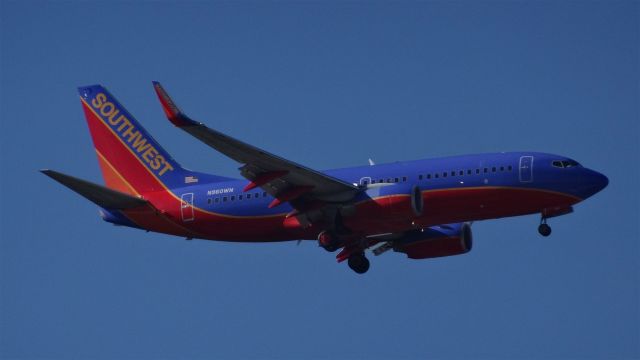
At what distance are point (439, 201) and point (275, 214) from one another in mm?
7606

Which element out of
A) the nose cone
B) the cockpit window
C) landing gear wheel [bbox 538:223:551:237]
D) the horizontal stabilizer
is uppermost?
the cockpit window

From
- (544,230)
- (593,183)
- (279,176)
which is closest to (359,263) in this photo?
(279,176)

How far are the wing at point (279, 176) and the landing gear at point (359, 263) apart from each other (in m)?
5.27

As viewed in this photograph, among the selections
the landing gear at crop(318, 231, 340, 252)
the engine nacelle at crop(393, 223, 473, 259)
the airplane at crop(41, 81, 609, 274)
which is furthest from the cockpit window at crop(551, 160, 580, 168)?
the landing gear at crop(318, 231, 340, 252)

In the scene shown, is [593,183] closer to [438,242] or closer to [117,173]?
[438,242]

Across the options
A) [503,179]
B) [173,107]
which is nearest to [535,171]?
[503,179]

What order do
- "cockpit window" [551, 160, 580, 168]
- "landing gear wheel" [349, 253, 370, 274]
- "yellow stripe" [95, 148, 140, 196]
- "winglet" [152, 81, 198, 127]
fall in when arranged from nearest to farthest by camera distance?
1. "winglet" [152, 81, 198, 127]
2. "cockpit window" [551, 160, 580, 168]
3. "landing gear wheel" [349, 253, 370, 274]
4. "yellow stripe" [95, 148, 140, 196]

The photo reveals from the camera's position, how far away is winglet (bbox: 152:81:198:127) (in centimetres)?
4125

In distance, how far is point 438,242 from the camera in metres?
53.4

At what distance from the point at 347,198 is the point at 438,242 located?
7.38m

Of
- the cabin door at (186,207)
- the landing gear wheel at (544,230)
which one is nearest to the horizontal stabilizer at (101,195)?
the cabin door at (186,207)

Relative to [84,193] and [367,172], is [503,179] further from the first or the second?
[84,193]

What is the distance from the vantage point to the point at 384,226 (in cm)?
4872

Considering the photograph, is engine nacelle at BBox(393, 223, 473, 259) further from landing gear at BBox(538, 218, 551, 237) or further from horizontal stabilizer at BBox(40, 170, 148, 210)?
horizontal stabilizer at BBox(40, 170, 148, 210)
